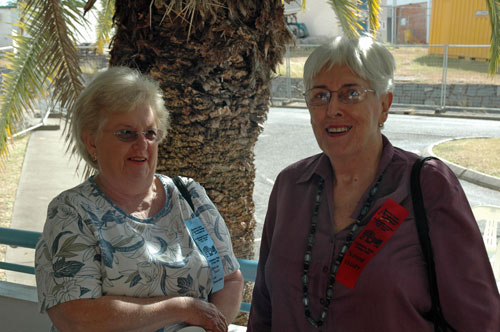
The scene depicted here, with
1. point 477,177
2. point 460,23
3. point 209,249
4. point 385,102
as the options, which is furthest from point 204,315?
point 460,23

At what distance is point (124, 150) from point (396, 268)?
1.10 m

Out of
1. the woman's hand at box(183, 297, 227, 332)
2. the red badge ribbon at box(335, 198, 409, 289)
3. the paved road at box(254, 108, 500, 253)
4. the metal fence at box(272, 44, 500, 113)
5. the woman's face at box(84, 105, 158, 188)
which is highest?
the woman's face at box(84, 105, 158, 188)

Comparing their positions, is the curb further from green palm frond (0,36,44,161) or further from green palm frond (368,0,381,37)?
green palm frond (0,36,44,161)

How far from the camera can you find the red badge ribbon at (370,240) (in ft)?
5.58

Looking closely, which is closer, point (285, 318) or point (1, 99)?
point (285, 318)

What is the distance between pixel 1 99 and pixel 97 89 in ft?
11.5

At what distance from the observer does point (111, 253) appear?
1963 mm

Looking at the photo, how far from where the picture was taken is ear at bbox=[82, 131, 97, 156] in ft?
7.10

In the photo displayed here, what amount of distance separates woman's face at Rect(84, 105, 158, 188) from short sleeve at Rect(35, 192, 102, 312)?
23 cm

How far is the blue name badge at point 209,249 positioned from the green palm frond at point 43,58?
2.62 metres

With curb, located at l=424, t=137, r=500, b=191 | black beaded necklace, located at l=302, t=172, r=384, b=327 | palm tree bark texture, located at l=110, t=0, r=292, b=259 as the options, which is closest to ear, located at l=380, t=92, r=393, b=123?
black beaded necklace, located at l=302, t=172, r=384, b=327

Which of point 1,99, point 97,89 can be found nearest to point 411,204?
point 97,89

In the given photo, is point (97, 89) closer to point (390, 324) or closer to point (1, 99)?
point (390, 324)

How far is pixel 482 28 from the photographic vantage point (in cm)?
1777
